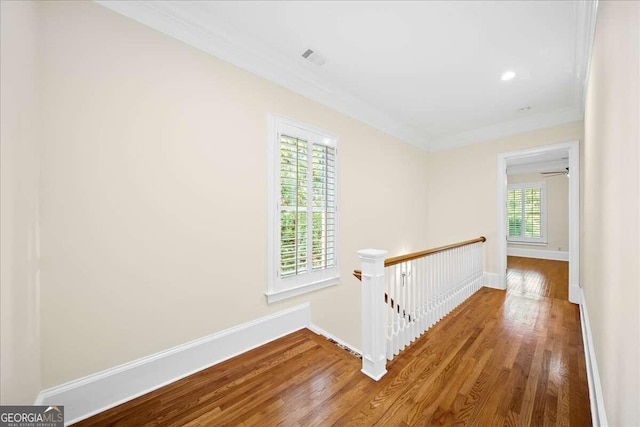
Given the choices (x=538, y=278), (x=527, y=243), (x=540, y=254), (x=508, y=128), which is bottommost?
(x=538, y=278)

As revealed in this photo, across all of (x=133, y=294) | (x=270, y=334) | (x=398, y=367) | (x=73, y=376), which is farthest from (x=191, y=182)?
(x=398, y=367)

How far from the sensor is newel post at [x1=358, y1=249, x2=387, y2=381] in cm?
188

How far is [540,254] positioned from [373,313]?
27.1 feet

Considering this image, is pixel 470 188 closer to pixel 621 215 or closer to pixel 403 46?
pixel 403 46

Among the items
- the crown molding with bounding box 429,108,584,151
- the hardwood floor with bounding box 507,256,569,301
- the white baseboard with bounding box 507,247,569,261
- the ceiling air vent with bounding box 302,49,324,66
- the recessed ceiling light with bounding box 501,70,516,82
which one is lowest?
the hardwood floor with bounding box 507,256,569,301

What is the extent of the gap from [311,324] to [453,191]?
3939mm

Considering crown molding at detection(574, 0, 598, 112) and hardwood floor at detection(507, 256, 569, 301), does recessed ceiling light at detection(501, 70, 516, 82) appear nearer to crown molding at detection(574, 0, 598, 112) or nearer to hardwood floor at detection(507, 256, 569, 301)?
crown molding at detection(574, 0, 598, 112)

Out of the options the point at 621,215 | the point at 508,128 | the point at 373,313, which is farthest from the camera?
the point at 508,128

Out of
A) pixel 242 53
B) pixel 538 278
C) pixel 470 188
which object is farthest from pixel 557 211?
pixel 242 53

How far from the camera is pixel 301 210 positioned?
2723 millimetres

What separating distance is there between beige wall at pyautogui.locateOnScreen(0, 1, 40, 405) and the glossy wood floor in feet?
2.03

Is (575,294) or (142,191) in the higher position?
(142,191)

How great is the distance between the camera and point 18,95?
1.23 metres

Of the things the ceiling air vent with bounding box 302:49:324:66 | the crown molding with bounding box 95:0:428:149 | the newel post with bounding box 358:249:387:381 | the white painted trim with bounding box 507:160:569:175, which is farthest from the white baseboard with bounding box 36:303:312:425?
the white painted trim with bounding box 507:160:569:175
